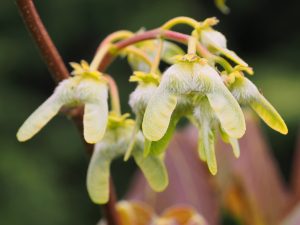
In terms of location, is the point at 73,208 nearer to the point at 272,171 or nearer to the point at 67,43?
the point at 67,43

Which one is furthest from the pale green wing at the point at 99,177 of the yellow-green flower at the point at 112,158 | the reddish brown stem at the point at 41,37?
the reddish brown stem at the point at 41,37

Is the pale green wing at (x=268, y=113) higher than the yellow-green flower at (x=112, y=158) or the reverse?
higher

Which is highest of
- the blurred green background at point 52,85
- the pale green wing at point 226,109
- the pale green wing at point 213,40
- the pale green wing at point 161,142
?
the pale green wing at point 213,40

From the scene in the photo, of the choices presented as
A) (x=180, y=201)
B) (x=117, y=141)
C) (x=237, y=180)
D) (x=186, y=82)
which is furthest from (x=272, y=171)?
(x=186, y=82)

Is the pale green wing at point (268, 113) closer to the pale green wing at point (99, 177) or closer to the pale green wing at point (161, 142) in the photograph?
the pale green wing at point (161, 142)

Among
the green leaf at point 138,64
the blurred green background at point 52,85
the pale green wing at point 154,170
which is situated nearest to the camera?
the pale green wing at point 154,170

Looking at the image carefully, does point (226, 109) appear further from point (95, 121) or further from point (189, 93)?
point (95, 121)

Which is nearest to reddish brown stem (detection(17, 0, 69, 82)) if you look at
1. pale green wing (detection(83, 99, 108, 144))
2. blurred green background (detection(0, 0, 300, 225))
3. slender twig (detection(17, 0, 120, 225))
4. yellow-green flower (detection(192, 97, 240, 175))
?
slender twig (detection(17, 0, 120, 225))
